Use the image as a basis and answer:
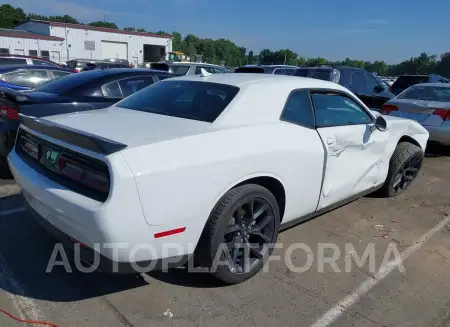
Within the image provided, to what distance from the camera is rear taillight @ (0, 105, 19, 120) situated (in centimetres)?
443

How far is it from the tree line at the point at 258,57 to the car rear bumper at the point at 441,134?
2391 cm

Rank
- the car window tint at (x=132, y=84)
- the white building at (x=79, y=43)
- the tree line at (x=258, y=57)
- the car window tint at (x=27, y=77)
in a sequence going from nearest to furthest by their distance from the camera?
the car window tint at (x=132, y=84)
the car window tint at (x=27, y=77)
the white building at (x=79, y=43)
the tree line at (x=258, y=57)

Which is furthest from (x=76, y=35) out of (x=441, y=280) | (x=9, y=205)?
(x=441, y=280)

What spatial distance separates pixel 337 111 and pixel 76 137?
2491 mm

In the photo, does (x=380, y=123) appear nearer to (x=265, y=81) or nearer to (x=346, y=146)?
(x=346, y=146)

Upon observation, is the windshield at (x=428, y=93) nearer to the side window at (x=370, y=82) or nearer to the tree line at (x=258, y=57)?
the side window at (x=370, y=82)

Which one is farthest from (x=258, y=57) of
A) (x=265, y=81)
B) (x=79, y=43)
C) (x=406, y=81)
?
(x=265, y=81)

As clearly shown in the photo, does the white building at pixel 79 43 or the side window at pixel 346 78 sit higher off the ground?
the white building at pixel 79 43

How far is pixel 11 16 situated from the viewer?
8756 cm

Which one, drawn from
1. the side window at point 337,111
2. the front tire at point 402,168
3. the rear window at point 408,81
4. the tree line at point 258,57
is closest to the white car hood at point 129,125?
the side window at point 337,111

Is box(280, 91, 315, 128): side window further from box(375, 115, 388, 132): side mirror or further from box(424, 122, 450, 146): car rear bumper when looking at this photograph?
box(424, 122, 450, 146): car rear bumper

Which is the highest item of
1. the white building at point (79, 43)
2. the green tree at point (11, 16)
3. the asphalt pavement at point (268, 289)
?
the green tree at point (11, 16)

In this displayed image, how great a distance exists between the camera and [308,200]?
3.32 m

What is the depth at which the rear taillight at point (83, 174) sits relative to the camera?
2.22 metres
